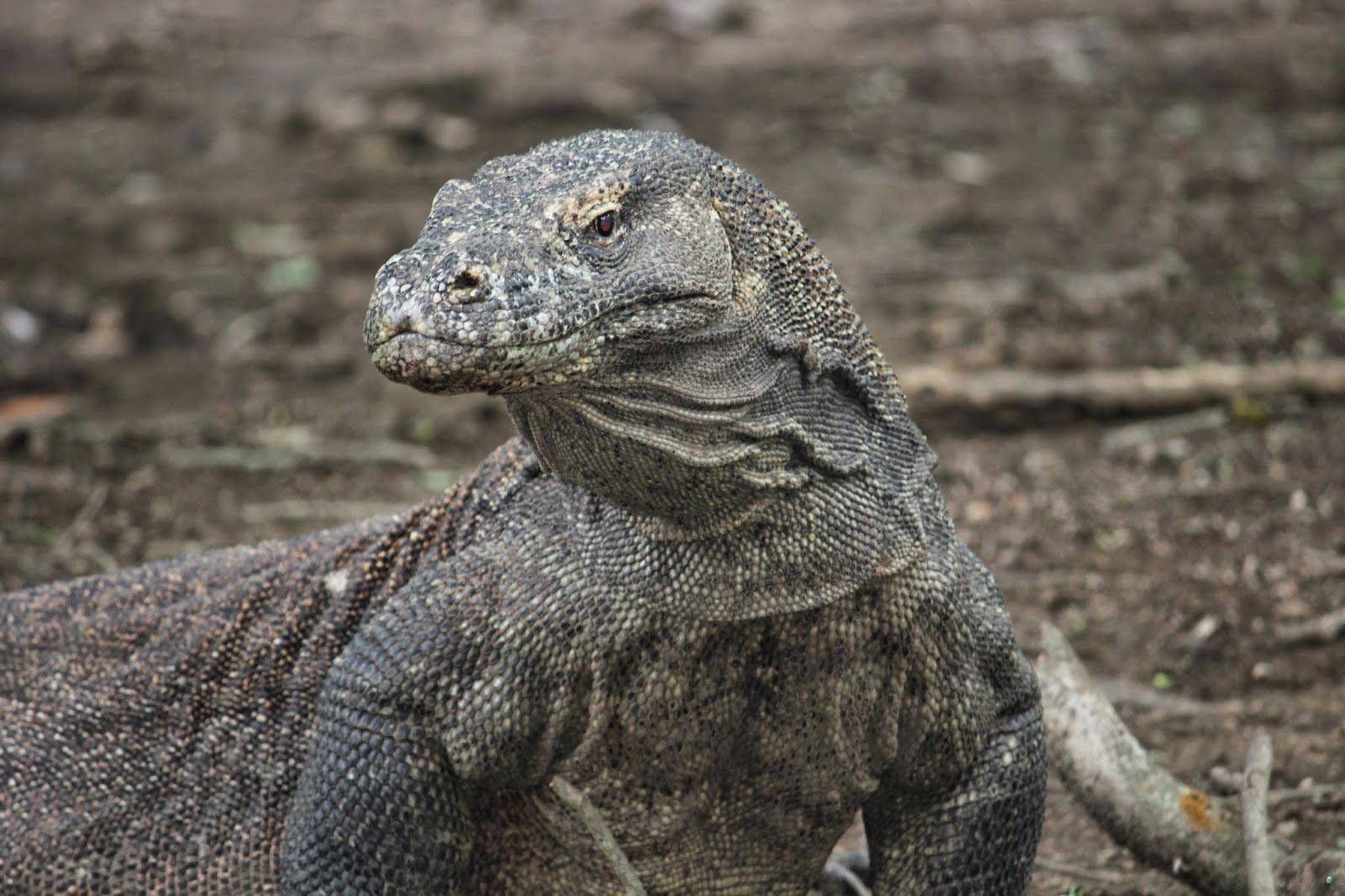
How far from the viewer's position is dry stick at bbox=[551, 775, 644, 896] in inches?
145

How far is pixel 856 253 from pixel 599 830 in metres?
7.41

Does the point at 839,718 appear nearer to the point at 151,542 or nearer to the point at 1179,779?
the point at 1179,779

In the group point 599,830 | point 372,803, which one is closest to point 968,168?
point 599,830

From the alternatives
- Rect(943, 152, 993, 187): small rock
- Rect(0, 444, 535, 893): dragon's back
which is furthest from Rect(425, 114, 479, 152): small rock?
Rect(0, 444, 535, 893): dragon's back

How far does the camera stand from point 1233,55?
14.2 m

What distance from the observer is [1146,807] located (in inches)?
178

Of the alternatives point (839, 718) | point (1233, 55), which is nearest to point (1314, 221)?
point (1233, 55)

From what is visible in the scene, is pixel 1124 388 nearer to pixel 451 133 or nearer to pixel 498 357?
pixel 498 357

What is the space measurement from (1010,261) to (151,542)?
222 inches

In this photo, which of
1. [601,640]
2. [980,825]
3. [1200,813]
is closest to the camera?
[601,640]

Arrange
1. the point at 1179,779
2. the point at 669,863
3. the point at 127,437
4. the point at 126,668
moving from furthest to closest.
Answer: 1. the point at 127,437
2. the point at 1179,779
3. the point at 126,668
4. the point at 669,863

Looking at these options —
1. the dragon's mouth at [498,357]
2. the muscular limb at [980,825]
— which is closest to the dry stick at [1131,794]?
the muscular limb at [980,825]

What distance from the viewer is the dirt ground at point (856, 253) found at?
6.62 m

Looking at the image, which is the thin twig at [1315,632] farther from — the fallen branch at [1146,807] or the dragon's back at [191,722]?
the dragon's back at [191,722]
